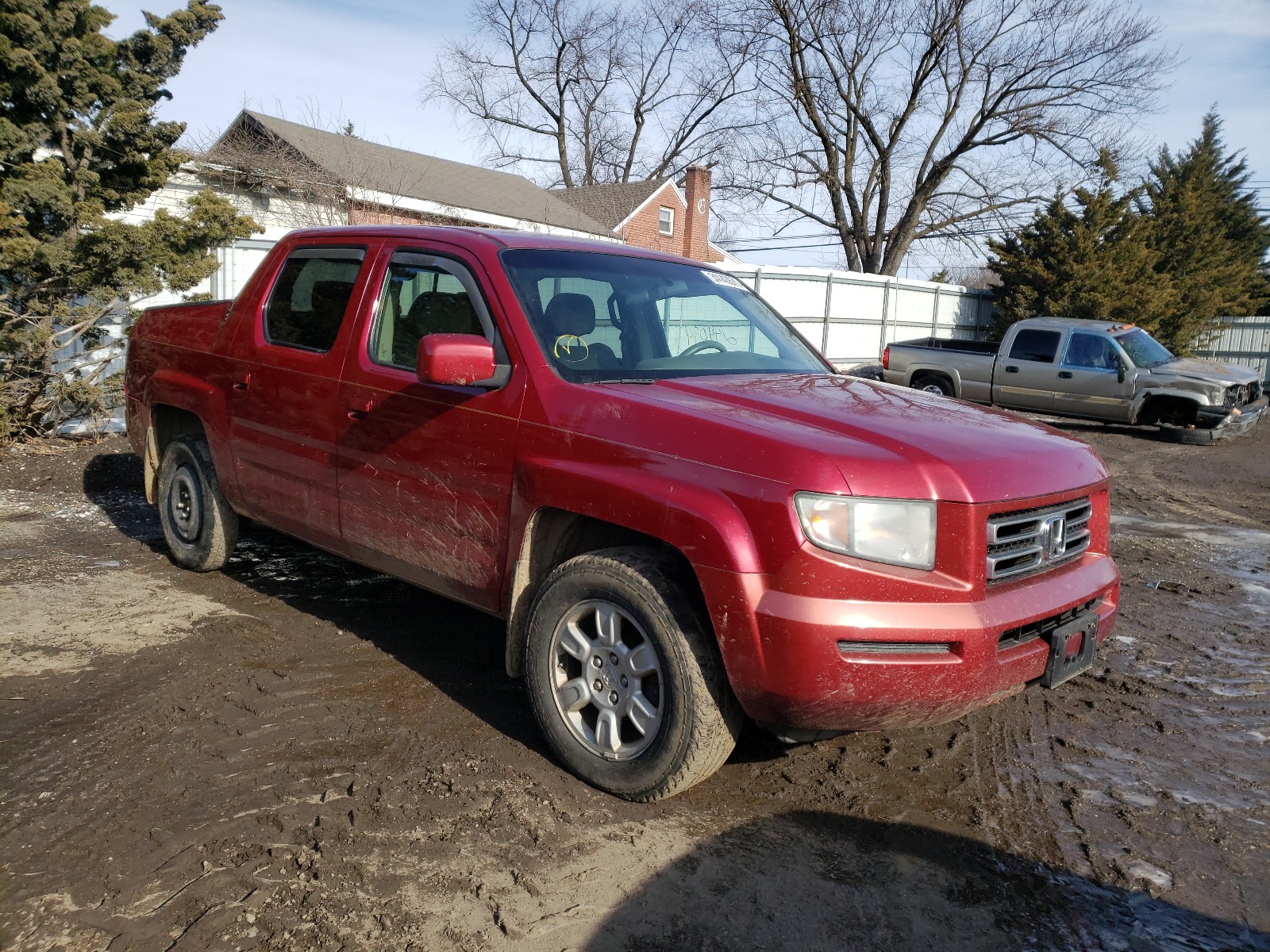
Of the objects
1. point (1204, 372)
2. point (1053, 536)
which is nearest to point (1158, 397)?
point (1204, 372)

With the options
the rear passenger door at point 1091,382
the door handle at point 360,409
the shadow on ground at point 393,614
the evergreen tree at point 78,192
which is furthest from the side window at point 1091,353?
the door handle at point 360,409

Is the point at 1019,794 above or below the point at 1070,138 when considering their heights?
below

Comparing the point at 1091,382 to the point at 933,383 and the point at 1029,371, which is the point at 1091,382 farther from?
the point at 933,383

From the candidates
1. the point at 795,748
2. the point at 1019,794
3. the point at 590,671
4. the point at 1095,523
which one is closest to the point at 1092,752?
the point at 1019,794

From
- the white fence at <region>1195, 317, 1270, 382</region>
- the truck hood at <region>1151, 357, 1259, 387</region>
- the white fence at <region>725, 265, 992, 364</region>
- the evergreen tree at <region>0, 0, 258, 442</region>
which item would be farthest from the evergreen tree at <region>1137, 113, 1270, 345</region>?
the evergreen tree at <region>0, 0, 258, 442</region>

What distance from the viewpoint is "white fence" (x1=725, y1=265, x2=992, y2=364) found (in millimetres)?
19656

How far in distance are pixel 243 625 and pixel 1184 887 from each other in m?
4.14

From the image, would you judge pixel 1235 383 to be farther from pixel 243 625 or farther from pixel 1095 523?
pixel 243 625

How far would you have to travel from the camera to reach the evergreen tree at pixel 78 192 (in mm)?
8383

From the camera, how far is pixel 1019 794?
11.4 feet

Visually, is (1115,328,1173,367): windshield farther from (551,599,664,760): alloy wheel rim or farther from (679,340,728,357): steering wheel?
(551,599,664,760): alloy wheel rim

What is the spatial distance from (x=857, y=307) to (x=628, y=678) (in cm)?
1952

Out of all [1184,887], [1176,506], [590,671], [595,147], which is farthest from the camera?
[595,147]

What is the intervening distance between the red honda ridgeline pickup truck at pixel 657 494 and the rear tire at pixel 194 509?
729 mm
